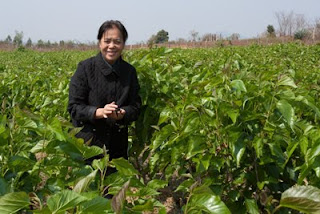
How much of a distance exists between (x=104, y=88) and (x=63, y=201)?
1.76 metres

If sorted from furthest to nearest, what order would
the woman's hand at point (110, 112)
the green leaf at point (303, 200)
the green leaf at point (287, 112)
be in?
the woman's hand at point (110, 112), the green leaf at point (287, 112), the green leaf at point (303, 200)

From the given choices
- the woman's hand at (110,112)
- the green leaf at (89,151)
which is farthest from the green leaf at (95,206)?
the woman's hand at (110,112)

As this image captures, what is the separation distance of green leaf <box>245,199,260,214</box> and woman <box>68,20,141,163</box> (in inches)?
39.8

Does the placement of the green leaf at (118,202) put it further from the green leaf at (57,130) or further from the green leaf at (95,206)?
the green leaf at (57,130)

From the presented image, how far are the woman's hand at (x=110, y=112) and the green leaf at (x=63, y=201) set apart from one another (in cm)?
153

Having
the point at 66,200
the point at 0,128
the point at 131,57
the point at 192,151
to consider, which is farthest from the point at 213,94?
the point at 131,57

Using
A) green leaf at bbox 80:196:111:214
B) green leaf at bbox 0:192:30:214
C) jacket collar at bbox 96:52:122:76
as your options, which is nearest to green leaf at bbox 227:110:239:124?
green leaf at bbox 80:196:111:214

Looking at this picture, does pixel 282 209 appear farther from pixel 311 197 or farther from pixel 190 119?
pixel 311 197

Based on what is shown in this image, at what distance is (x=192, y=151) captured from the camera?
1.80 meters

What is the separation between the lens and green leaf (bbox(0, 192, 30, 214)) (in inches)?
33.4

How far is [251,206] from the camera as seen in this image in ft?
6.13

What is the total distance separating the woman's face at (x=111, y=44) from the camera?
251 cm

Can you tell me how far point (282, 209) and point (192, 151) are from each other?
555 millimetres

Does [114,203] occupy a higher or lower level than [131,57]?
lower
